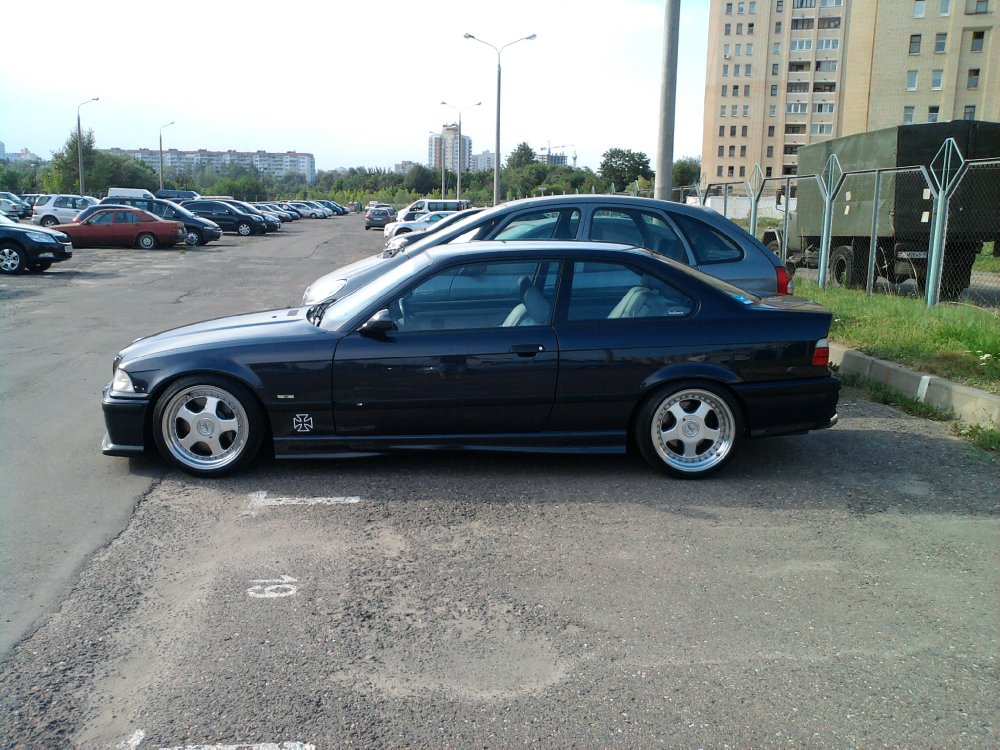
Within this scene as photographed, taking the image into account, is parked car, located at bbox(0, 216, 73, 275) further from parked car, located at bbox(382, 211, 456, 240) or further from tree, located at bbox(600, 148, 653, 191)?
tree, located at bbox(600, 148, 653, 191)

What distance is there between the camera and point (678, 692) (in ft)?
10.9

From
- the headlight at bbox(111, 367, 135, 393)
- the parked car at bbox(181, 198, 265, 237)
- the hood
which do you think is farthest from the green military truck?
the parked car at bbox(181, 198, 265, 237)

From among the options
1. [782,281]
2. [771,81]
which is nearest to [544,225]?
[782,281]

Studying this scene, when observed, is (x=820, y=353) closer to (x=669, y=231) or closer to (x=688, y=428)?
(x=688, y=428)

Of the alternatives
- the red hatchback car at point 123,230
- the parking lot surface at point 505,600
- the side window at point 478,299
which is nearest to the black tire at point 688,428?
the parking lot surface at point 505,600

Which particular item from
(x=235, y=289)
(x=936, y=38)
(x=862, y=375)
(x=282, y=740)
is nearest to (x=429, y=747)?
(x=282, y=740)

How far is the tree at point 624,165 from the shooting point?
444ft

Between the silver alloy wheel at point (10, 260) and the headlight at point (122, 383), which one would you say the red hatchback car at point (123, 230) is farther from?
the headlight at point (122, 383)

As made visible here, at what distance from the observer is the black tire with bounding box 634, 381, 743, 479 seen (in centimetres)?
581

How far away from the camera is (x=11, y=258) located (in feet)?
67.6

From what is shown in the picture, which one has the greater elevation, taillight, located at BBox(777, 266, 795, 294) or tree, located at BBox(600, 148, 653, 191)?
tree, located at BBox(600, 148, 653, 191)

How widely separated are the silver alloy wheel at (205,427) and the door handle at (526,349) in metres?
1.71

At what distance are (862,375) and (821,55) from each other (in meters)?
117

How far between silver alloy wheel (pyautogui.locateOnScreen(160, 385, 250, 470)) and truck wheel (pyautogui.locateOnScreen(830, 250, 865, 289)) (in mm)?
12608
